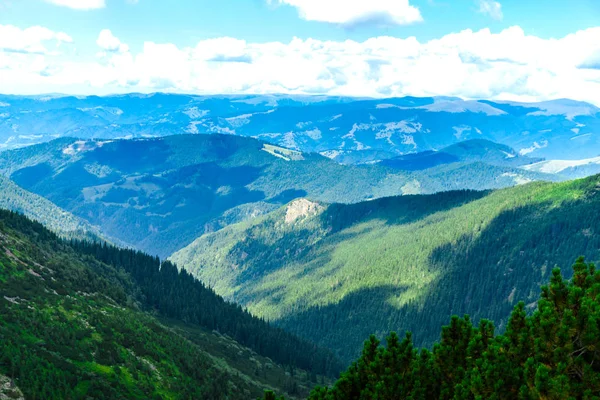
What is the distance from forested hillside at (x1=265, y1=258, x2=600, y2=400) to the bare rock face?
2110 inches

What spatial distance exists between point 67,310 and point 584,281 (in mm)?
114799

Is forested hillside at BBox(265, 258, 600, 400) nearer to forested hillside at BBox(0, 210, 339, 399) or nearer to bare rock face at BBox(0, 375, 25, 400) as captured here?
bare rock face at BBox(0, 375, 25, 400)

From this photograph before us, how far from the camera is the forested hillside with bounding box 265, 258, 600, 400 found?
31.6m

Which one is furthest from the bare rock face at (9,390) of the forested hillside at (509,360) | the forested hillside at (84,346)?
the forested hillside at (509,360)

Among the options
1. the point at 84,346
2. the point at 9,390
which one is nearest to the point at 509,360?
the point at 9,390

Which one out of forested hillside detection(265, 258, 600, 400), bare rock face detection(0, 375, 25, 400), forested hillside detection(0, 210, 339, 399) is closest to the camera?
forested hillside detection(265, 258, 600, 400)

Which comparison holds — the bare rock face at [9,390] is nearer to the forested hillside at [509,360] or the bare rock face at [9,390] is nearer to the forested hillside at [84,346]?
the forested hillside at [84,346]

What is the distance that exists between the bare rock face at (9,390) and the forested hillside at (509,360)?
53.6 meters

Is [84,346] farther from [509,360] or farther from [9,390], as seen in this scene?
[509,360]

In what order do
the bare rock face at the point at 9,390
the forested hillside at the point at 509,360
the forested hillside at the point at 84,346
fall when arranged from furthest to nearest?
the forested hillside at the point at 84,346 < the bare rock face at the point at 9,390 < the forested hillside at the point at 509,360

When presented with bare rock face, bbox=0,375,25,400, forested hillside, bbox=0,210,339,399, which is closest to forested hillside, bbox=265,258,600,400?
bare rock face, bbox=0,375,25,400

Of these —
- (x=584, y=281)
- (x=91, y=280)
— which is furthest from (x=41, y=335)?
(x=584, y=281)

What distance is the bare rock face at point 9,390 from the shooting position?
7575 centimetres

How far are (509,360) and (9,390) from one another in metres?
71.2
